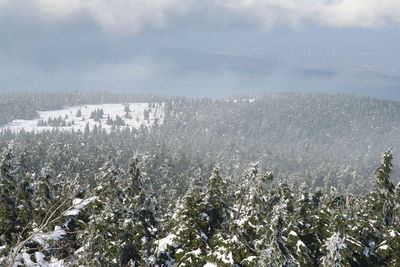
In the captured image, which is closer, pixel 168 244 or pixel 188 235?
pixel 188 235

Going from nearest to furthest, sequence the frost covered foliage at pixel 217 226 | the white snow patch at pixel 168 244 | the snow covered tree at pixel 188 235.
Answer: the frost covered foliage at pixel 217 226 → the snow covered tree at pixel 188 235 → the white snow patch at pixel 168 244

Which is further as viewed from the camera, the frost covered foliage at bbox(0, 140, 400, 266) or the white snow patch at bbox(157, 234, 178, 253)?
the white snow patch at bbox(157, 234, 178, 253)

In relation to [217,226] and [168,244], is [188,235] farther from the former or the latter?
[217,226]

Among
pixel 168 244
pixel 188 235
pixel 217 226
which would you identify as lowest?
pixel 168 244

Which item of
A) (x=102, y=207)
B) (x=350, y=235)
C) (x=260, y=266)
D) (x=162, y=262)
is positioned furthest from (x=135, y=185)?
(x=350, y=235)

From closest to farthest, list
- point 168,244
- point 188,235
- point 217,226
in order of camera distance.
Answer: point 188,235 → point 168,244 → point 217,226

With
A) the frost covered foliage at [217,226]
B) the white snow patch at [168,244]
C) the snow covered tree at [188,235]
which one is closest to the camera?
the frost covered foliage at [217,226]

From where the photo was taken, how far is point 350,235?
2594 centimetres

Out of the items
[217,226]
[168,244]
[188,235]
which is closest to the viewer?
[188,235]

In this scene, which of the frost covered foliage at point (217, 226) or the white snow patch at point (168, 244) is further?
the white snow patch at point (168, 244)

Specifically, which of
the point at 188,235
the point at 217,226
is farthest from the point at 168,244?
the point at 217,226

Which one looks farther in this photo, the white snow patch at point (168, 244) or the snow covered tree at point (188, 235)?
the white snow patch at point (168, 244)

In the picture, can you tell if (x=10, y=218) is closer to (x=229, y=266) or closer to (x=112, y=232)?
(x=112, y=232)

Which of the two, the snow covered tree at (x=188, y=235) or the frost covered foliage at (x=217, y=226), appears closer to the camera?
the frost covered foliage at (x=217, y=226)
